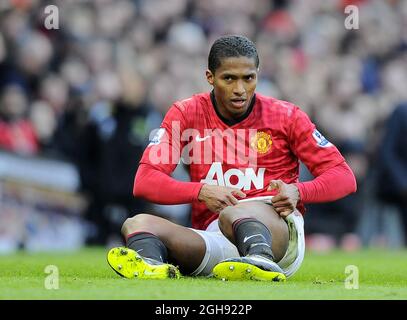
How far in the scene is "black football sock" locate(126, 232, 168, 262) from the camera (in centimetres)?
675

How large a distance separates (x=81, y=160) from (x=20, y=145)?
72 centimetres

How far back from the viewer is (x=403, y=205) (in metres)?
13.5

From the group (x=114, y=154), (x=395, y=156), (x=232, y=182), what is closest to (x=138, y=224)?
(x=232, y=182)

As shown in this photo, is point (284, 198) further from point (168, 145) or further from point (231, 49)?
point (231, 49)

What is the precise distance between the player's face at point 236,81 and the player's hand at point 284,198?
59 centimetres

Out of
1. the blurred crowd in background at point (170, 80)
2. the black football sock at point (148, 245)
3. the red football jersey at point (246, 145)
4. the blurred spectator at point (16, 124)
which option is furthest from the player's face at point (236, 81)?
the blurred spectator at point (16, 124)

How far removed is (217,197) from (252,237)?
343 mm

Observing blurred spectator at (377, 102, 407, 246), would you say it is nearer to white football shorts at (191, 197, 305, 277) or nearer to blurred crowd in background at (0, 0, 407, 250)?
blurred crowd in background at (0, 0, 407, 250)

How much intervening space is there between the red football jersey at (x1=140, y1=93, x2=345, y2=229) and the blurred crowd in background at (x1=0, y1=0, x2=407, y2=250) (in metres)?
5.74

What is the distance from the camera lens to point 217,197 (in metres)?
6.79

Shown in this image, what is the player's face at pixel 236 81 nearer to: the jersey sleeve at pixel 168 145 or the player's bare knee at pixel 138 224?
the jersey sleeve at pixel 168 145

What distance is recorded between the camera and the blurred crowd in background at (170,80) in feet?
44.4
